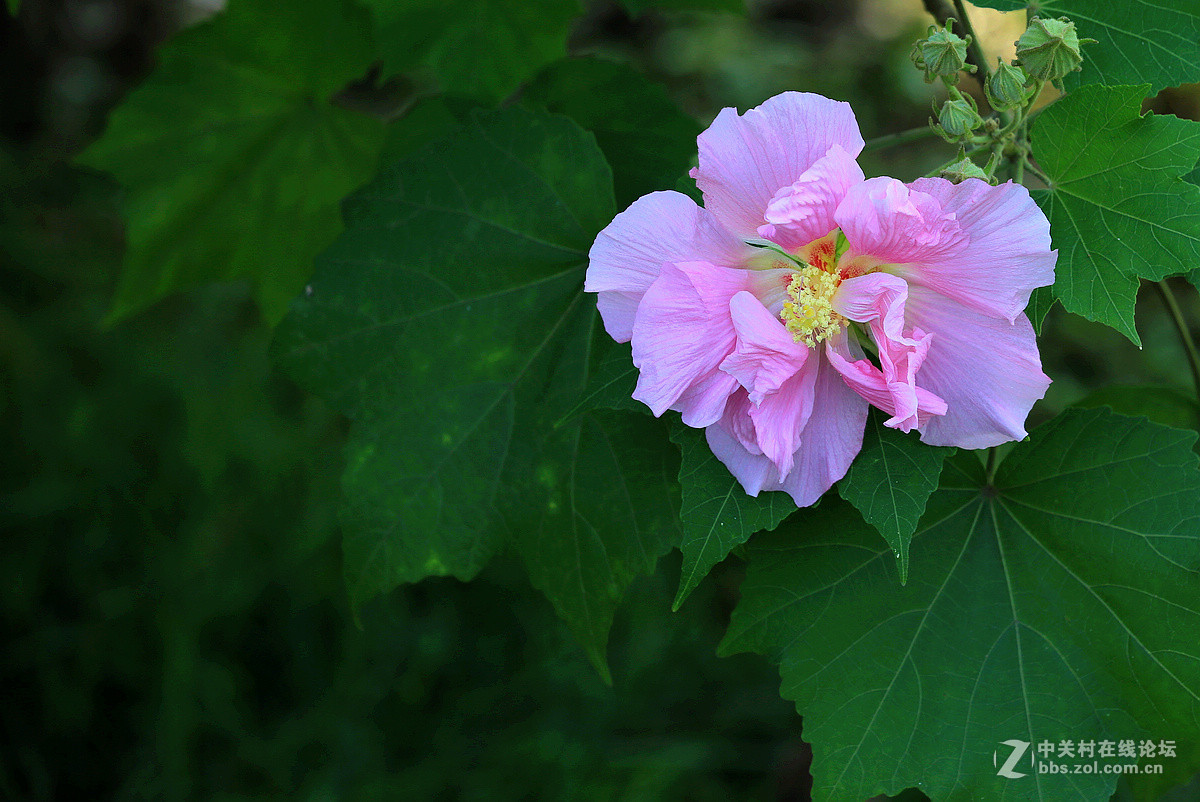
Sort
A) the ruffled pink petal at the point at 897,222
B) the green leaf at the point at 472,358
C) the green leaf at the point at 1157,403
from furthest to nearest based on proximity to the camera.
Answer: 1. the green leaf at the point at 1157,403
2. the green leaf at the point at 472,358
3. the ruffled pink petal at the point at 897,222

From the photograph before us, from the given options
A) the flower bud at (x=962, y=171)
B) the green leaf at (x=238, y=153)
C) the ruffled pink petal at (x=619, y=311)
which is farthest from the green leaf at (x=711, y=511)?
the green leaf at (x=238, y=153)

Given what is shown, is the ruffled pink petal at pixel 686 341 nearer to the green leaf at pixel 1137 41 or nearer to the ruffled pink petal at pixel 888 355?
the ruffled pink petal at pixel 888 355

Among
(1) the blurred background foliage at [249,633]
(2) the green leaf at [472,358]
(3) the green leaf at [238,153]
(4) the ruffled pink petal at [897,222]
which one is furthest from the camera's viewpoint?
(1) the blurred background foliage at [249,633]

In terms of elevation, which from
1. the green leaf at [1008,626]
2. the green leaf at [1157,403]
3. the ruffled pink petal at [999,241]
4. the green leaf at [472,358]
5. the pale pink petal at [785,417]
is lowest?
the green leaf at [1157,403]

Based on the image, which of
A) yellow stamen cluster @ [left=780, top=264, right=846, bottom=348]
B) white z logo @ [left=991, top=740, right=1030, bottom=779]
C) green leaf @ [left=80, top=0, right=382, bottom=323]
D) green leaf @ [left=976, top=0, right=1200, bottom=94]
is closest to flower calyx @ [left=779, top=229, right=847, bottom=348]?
yellow stamen cluster @ [left=780, top=264, right=846, bottom=348]

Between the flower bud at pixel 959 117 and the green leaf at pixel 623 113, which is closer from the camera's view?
the flower bud at pixel 959 117

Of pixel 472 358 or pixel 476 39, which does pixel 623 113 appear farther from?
pixel 472 358

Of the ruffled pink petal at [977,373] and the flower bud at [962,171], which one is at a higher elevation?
the flower bud at [962,171]
